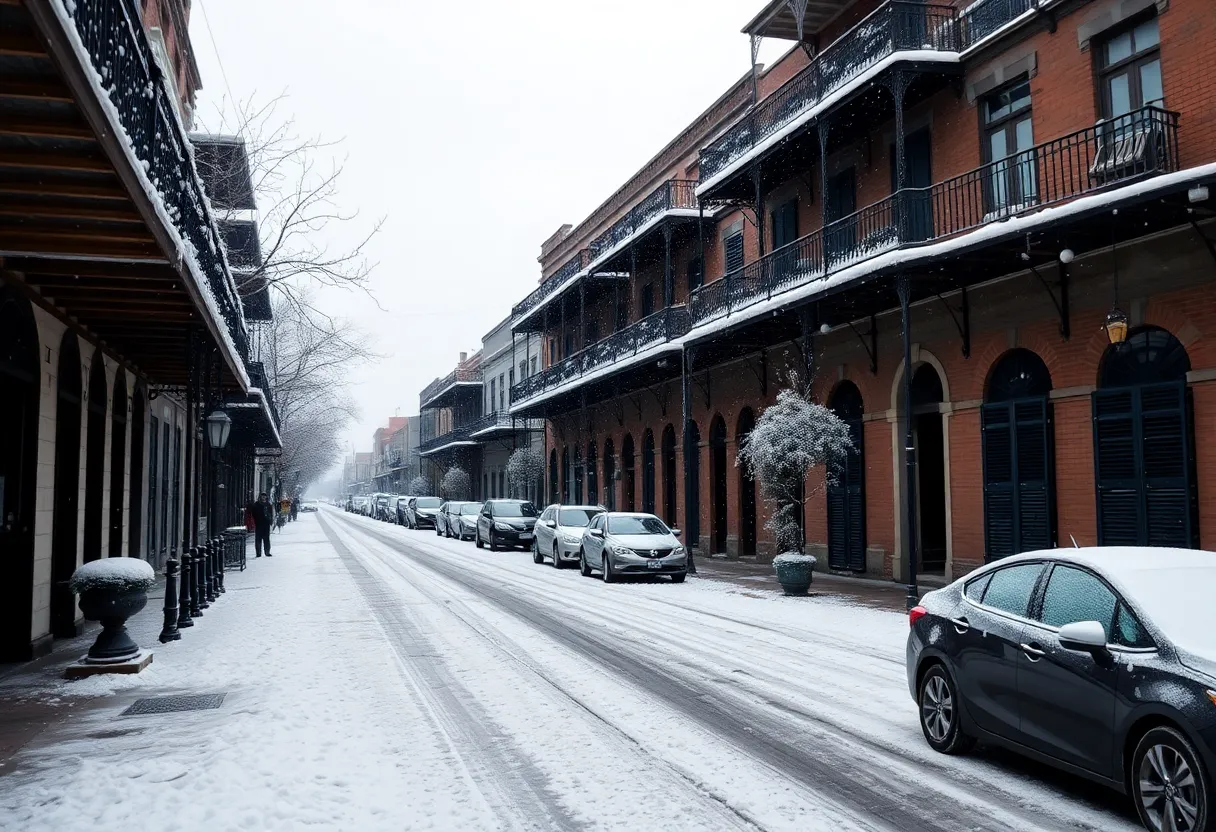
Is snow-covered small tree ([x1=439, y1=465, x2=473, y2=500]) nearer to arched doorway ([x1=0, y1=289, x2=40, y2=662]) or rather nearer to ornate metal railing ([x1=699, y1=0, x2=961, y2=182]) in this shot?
ornate metal railing ([x1=699, y1=0, x2=961, y2=182])

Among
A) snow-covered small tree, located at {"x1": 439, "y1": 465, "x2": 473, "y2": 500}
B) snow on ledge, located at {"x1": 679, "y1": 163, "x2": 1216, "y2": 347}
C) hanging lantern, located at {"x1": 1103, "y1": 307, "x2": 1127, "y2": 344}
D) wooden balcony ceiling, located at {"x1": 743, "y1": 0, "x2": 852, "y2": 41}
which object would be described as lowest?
snow-covered small tree, located at {"x1": 439, "y1": 465, "x2": 473, "y2": 500}

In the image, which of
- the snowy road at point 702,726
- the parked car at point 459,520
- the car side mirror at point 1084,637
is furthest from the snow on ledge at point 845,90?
Answer: the parked car at point 459,520

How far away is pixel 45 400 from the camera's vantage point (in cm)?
1104

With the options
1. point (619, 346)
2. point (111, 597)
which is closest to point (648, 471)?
point (619, 346)

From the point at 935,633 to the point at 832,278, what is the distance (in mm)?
12217

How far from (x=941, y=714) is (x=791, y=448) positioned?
11399 mm

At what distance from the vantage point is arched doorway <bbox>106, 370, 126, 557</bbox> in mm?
15320

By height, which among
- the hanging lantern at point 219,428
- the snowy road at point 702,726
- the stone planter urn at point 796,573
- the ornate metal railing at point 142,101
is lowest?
the snowy road at point 702,726

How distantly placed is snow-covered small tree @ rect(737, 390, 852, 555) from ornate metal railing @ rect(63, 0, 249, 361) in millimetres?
10173

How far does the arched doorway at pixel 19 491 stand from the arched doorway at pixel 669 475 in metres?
22.3

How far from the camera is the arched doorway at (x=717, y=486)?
2803 centimetres

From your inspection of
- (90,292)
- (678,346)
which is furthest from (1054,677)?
(678,346)

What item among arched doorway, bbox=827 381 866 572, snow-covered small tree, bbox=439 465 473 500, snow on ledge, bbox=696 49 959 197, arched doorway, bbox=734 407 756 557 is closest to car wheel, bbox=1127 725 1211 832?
snow on ledge, bbox=696 49 959 197

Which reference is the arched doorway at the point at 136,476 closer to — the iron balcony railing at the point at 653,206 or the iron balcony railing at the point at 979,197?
the iron balcony railing at the point at 979,197
